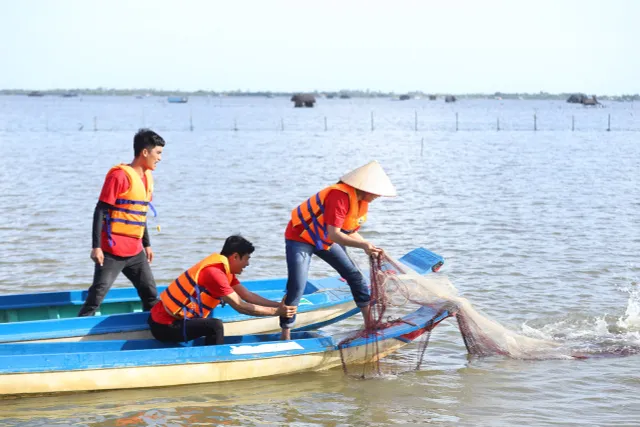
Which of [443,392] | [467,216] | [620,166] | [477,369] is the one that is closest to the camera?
[443,392]

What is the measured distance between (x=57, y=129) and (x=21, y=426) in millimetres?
55150

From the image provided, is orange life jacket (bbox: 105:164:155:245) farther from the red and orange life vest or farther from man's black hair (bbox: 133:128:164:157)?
man's black hair (bbox: 133:128:164:157)

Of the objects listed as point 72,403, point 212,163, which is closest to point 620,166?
point 212,163

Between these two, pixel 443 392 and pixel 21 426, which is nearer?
pixel 21 426

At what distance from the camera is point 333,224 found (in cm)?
775

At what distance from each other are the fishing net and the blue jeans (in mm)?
213

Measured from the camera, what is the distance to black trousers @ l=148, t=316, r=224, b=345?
25.9 feet

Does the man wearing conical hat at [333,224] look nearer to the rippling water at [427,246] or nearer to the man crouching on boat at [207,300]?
the man crouching on boat at [207,300]

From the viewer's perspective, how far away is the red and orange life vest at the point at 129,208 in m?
8.34

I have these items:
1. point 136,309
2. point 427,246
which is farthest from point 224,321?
point 427,246

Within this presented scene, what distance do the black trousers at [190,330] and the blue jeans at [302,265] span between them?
2.10ft

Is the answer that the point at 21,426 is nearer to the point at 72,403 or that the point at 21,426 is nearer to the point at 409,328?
the point at 72,403

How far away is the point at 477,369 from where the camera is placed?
8.97 m

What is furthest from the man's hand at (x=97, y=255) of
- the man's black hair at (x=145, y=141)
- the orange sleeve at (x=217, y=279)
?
the orange sleeve at (x=217, y=279)
